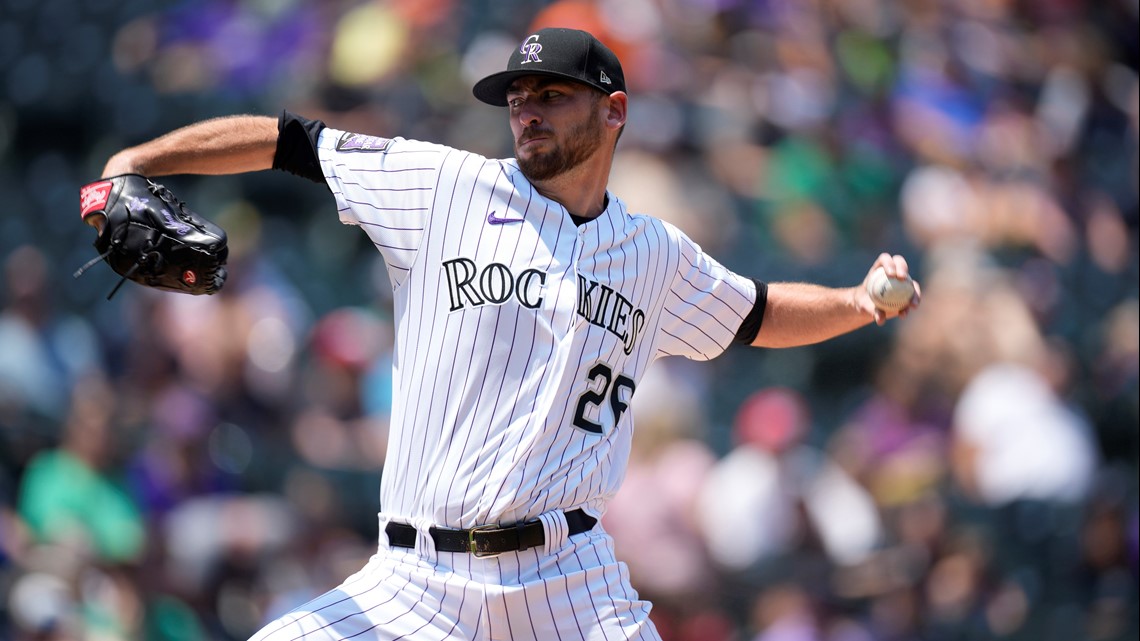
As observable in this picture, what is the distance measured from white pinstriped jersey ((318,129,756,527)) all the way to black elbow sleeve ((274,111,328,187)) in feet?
0.08

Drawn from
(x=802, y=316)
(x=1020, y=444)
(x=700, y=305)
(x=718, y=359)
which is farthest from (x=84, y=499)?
(x=1020, y=444)

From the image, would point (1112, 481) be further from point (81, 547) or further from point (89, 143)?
point (89, 143)

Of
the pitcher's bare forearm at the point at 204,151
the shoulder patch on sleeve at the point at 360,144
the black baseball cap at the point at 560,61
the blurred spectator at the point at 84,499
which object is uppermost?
the black baseball cap at the point at 560,61

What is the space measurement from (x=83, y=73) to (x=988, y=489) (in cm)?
535

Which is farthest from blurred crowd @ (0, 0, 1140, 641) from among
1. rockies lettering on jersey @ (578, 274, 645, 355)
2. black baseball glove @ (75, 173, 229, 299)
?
black baseball glove @ (75, 173, 229, 299)

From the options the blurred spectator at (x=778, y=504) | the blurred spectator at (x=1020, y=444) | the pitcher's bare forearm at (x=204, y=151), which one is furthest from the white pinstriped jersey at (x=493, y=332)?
the blurred spectator at (x=1020, y=444)

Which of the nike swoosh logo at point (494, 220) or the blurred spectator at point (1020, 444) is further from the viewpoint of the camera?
the blurred spectator at point (1020, 444)

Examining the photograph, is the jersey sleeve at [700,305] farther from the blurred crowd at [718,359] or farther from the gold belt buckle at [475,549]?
the blurred crowd at [718,359]

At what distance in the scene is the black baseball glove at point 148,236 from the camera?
265 cm

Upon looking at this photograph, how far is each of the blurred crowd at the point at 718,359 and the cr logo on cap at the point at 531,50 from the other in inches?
122

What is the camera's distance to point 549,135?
9.66 feet

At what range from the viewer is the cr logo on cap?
2912mm

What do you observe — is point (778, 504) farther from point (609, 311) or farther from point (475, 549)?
Answer: point (475, 549)

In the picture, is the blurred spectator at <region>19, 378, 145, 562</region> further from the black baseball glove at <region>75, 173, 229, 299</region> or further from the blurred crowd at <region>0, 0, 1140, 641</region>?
the black baseball glove at <region>75, 173, 229, 299</region>
